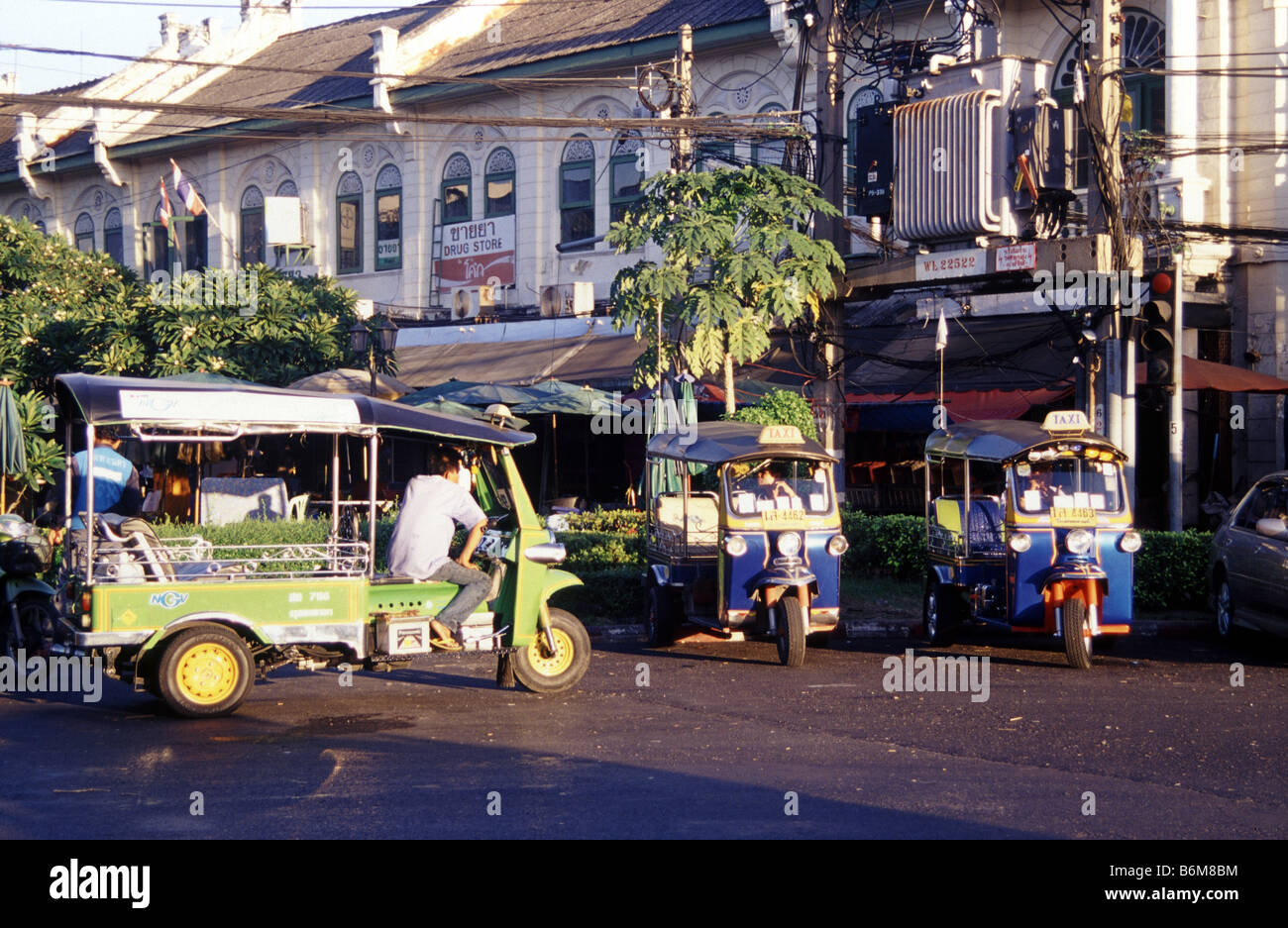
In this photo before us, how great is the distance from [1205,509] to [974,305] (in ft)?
16.3

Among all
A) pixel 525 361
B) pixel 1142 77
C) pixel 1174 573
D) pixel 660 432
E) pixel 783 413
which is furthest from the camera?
pixel 525 361

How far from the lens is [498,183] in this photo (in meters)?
29.6

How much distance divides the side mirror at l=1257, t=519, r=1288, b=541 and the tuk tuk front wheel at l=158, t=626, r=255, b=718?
323 inches

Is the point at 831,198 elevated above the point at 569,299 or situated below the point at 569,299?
above

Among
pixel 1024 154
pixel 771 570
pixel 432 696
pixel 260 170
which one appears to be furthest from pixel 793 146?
pixel 260 170

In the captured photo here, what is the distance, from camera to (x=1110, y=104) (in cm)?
1596

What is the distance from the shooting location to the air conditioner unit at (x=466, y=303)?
28.8 metres

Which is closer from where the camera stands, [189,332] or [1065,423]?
[1065,423]

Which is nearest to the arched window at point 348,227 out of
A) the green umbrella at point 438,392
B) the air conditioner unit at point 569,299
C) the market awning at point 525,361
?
the market awning at point 525,361

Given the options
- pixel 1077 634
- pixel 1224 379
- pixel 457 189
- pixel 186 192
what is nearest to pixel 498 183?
pixel 457 189

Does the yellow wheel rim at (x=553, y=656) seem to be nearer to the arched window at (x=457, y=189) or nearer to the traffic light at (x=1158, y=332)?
the traffic light at (x=1158, y=332)

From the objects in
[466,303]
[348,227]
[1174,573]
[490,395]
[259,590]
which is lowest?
[1174,573]

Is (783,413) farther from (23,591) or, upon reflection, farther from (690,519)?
(23,591)

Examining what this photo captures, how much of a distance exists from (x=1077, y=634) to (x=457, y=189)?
20905mm
